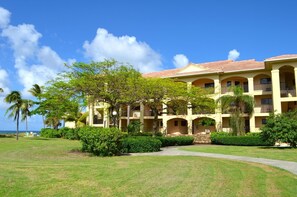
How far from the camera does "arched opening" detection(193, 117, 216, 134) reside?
39.2 m

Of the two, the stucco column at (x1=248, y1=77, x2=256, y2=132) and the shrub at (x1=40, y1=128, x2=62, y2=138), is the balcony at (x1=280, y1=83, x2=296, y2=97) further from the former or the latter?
the shrub at (x1=40, y1=128, x2=62, y2=138)

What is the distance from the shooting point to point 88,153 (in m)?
19.2

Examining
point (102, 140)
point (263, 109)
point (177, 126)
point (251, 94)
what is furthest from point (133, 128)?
point (102, 140)

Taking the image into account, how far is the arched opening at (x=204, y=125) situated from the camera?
39.2 meters

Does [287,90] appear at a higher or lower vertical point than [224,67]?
lower

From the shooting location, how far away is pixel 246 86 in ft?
126

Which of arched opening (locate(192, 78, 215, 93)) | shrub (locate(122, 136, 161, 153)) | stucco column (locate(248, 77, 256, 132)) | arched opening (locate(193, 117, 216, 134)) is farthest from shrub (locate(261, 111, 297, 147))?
arched opening (locate(192, 78, 215, 93))

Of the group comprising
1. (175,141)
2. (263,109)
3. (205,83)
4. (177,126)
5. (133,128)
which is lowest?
(175,141)

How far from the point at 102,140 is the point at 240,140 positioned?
16.5 m

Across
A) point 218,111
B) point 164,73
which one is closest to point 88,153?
point 218,111

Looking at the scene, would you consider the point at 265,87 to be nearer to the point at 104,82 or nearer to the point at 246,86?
the point at 246,86

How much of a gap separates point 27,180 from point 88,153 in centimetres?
994

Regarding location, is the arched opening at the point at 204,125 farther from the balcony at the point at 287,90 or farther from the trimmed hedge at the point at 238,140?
the balcony at the point at 287,90

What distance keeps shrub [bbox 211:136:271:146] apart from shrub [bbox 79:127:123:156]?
1501 cm
